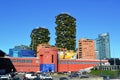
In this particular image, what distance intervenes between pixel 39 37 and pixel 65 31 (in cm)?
1910

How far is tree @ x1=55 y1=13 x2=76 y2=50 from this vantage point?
167m

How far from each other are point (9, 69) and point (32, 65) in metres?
12.4

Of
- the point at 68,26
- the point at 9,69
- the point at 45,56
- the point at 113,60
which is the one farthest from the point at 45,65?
the point at 113,60

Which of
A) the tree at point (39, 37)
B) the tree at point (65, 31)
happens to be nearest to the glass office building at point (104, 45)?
the tree at point (65, 31)

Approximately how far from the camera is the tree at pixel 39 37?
584 feet

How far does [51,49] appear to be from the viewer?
152 meters

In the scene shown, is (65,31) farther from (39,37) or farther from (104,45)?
(104,45)

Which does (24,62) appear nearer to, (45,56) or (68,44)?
(45,56)

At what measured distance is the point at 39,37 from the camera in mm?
182500

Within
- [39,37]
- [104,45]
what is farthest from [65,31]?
[104,45]

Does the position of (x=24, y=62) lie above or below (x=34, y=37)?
below

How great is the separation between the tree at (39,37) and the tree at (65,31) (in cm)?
902

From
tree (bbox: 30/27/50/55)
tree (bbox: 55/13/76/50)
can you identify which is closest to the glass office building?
tree (bbox: 55/13/76/50)

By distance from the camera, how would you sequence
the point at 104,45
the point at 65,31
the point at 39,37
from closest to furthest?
1. the point at 65,31
2. the point at 104,45
3. the point at 39,37
